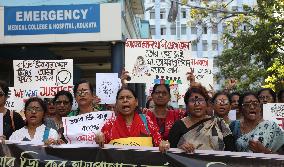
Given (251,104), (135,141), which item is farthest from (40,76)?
(251,104)

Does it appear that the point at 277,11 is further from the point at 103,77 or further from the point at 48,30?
the point at 103,77

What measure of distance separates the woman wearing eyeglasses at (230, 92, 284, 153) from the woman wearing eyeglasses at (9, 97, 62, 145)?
1854 millimetres

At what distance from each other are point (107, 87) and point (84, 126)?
6.34 feet

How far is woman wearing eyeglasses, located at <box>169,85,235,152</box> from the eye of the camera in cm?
488

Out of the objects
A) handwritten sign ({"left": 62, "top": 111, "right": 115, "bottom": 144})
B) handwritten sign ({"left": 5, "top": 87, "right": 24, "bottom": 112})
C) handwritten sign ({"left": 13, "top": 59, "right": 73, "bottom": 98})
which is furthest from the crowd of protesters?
handwritten sign ({"left": 5, "top": 87, "right": 24, "bottom": 112})

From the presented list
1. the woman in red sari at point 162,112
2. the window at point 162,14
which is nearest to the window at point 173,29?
the window at point 162,14

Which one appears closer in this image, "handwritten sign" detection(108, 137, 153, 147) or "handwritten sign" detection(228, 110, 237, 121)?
"handwritten sign" detection(108, 137, 153, 147)

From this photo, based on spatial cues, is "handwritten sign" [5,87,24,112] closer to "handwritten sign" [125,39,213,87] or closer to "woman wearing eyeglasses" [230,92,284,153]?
"handwritten sign" [125,39,213,87]

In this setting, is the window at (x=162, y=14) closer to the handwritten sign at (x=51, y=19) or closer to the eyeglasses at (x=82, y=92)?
the handwritten sign at (x=51, y=19)

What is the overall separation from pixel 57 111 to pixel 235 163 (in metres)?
2.41

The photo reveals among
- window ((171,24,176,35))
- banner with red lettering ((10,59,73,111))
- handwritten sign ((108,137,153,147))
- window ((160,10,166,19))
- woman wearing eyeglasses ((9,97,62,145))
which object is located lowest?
handwritten sign ((108,137,153,147))

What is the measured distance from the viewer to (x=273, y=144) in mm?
4934

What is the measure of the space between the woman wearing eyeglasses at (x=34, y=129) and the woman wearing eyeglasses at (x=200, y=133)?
1.25m

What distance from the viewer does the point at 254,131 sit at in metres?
5.10
